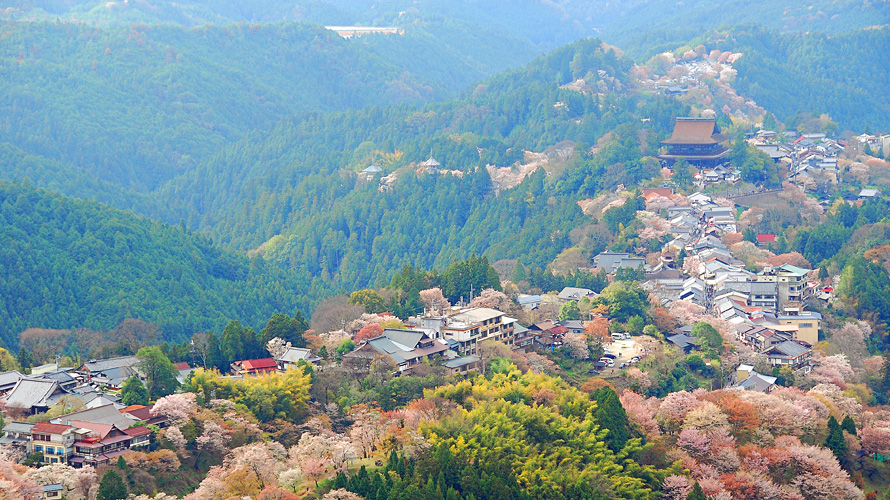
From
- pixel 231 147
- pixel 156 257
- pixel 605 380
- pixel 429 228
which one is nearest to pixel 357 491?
pixel 605 380

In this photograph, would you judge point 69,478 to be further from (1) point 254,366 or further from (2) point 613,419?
(2) point 613,419

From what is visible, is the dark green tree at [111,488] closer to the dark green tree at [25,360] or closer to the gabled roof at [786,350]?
the dark green tree at [25,360]

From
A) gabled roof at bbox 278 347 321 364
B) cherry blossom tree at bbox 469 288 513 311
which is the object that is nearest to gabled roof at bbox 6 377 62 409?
gabled roof at bbox 278 347 321 364

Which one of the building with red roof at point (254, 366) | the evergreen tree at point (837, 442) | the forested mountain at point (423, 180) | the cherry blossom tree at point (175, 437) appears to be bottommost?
the evergreen tree at point (837, 442)

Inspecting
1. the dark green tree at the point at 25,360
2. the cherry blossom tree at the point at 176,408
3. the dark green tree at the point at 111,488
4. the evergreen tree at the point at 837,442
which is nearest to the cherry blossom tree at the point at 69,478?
the dark green tree at the point at 111,488

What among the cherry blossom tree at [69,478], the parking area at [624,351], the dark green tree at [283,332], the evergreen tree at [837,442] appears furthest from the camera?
the parking area at [624,351]

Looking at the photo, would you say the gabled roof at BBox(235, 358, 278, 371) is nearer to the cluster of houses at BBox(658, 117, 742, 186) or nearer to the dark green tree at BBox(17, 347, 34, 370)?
the dark green tree at BBox(17, 347, 34, 370)
